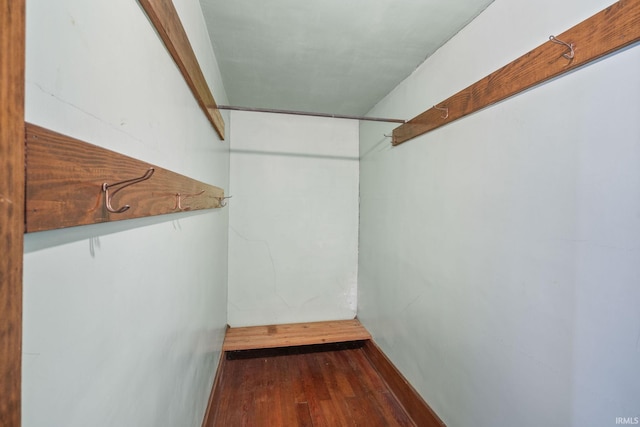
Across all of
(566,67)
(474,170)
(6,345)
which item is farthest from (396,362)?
(6,345)

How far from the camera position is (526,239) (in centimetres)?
105

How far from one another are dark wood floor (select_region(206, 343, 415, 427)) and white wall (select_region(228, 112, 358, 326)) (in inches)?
16.0

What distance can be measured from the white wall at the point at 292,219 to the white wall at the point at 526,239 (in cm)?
108

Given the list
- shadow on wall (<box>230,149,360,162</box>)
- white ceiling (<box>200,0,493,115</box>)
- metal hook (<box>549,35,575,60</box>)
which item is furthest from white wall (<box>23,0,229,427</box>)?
shadow on wall (<box>230,149,360,162</box>)

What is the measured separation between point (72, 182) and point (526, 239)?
1404 mm

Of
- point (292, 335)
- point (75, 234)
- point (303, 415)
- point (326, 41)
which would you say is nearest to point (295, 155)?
point (326, 41)

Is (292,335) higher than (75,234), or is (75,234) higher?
(75,234)

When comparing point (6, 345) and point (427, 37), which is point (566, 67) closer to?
point (427, 37)

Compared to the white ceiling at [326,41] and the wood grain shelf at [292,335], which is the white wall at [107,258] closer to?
the white ceiling at [326,41]

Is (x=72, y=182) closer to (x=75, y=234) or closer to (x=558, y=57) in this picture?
(x=75, y=234)

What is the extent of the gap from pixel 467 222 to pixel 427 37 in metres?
1.11

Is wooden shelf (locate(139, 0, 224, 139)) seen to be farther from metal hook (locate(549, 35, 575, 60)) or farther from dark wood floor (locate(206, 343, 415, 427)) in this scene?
dark wood floor (locate(206, 343, 415, 427))

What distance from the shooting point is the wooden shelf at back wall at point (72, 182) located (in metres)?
0.33

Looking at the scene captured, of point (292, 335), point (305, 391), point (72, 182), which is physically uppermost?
point (72, 182)
